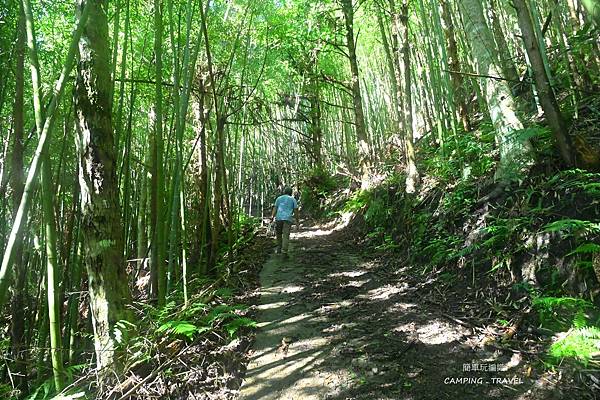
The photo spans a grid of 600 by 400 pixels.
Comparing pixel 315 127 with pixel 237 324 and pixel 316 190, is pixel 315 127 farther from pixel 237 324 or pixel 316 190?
pixel 237 324

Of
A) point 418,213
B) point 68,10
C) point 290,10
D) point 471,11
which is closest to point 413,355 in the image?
point 418,213

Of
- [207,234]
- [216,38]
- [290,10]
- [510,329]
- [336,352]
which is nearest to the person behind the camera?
[510,329]

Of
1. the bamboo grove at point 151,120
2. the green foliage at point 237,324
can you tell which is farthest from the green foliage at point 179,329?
the bamboo grove at point 151,120

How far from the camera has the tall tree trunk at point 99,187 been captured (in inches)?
96.9

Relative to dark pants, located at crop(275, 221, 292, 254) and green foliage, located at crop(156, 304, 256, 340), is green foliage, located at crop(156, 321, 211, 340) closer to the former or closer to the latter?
green foliage, located at crop(156, 304, 256, 340)

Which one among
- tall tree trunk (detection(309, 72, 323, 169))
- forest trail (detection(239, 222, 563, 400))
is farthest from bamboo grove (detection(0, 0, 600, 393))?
tall tree trunk (detection(309, 72, 323, 169))

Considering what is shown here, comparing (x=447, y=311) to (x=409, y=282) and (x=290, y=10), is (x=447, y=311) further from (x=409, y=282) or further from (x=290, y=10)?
(x=290, y=10)

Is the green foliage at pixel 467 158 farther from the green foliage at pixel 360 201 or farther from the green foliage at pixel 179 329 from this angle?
the green foliage at pixel 179 329

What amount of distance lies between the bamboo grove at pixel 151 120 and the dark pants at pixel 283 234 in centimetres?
79

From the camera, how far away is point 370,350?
8.80 feet

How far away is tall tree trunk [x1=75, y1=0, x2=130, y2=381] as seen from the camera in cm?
246

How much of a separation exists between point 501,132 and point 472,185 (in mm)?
668

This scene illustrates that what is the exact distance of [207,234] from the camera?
541 centimetres

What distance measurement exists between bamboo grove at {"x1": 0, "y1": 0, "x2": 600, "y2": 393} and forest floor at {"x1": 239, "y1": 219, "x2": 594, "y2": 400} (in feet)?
3.70
